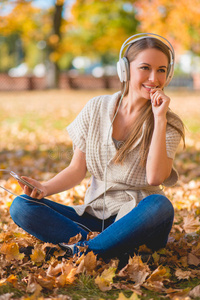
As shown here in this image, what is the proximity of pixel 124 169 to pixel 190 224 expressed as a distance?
88 cm

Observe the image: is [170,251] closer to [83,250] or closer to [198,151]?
[83,250]

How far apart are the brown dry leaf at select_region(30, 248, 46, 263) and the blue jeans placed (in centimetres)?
8

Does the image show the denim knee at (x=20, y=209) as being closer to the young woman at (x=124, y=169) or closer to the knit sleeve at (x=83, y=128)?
the young woman at (x=124, y=169)

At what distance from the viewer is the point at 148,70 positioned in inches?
92.6

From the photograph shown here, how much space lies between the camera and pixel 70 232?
2346 mm

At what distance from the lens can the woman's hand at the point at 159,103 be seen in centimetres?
222

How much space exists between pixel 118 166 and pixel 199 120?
7.03 meters

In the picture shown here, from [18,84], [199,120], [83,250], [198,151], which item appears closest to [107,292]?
[83,250]

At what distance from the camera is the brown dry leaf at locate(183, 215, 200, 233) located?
2.93 metres

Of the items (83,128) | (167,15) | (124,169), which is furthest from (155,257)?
(167,15)

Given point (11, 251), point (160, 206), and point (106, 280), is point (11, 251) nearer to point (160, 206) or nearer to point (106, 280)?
point (106, 280)

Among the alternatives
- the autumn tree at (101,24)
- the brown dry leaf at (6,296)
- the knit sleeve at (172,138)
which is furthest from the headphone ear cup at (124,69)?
the autumn tree at (101,24)

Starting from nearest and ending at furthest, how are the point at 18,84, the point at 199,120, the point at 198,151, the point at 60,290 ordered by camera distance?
the point at 60,290 < the point at 198,151 < the point at 199,120 < the point at 18,84

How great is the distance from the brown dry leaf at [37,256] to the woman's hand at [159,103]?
1012 millimetres
